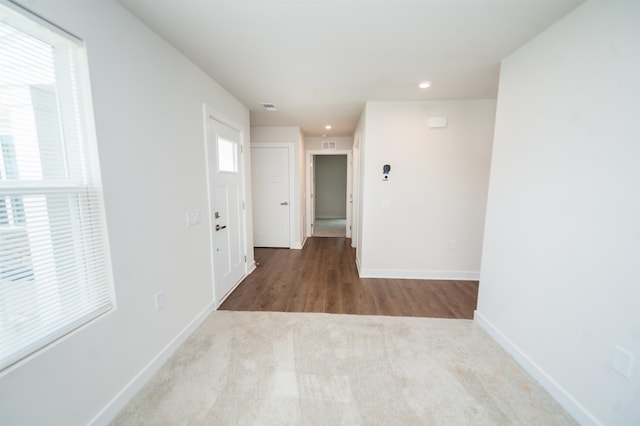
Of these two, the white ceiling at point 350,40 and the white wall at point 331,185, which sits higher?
the white ceiling at point 350,40

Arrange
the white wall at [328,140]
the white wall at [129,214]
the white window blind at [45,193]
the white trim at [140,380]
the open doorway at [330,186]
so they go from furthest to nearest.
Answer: the open doorway at [330,186] → the white wall at [328,140] → the white trim at [140,380] → the white wall at [129,214] → the white window blind at [45,193]

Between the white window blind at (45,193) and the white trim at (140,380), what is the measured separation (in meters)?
0.54

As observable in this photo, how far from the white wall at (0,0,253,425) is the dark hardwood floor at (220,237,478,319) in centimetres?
87

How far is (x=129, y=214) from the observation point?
148 centimetres

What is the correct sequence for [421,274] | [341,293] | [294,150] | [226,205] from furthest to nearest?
[294,150]
[421,274]
[341,293]
[226,205]

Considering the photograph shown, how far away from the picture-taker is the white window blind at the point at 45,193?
3.18ft

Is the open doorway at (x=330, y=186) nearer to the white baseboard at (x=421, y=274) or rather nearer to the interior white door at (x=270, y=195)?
the interior white door at (x=270, y=195)

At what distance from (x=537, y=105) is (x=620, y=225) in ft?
3.19

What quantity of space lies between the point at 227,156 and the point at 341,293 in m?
2.17

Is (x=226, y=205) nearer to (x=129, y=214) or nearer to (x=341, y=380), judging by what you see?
(x=129, y=214)

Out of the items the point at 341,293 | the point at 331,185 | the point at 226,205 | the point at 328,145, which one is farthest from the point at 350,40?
the point at 331,185

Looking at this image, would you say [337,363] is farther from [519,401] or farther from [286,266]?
[286,266]

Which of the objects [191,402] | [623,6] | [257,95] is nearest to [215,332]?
[191,402]

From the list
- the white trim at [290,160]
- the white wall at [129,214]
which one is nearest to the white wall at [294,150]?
the white trim at [290,160]
